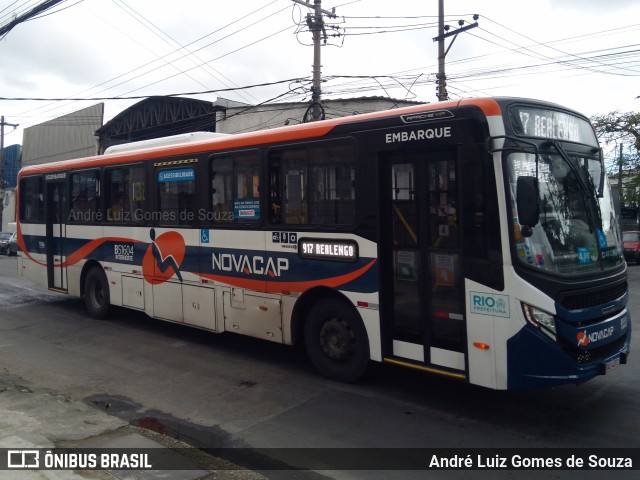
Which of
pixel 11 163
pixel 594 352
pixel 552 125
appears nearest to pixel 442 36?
pixel 552 125

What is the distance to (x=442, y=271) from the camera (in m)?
6.20

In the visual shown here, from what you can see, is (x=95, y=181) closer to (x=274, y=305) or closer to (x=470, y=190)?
(x=274, y=305)

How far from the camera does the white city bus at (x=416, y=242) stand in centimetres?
559

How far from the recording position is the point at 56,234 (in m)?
12.7

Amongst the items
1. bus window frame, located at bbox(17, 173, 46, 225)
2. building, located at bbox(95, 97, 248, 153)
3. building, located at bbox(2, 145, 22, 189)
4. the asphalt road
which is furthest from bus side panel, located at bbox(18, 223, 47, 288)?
building, located at bbox(2, 145, 22, 189)

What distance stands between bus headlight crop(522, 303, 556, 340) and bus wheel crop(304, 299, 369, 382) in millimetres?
2067

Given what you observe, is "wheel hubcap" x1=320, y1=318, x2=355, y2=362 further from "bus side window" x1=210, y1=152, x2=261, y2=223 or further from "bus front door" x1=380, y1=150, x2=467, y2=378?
"bus side window" x1=210, y1=152, x2=261, y2=223

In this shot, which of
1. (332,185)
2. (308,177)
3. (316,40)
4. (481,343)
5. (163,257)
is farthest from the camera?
(316,40)

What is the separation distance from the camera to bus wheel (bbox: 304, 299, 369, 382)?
7.05 meters

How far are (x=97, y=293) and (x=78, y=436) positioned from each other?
671cm

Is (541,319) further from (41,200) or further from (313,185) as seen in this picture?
(41,200)

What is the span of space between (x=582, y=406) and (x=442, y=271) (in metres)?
2.13

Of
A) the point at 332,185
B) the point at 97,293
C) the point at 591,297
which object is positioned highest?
the point at 332,185

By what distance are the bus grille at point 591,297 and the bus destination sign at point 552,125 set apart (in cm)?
165
